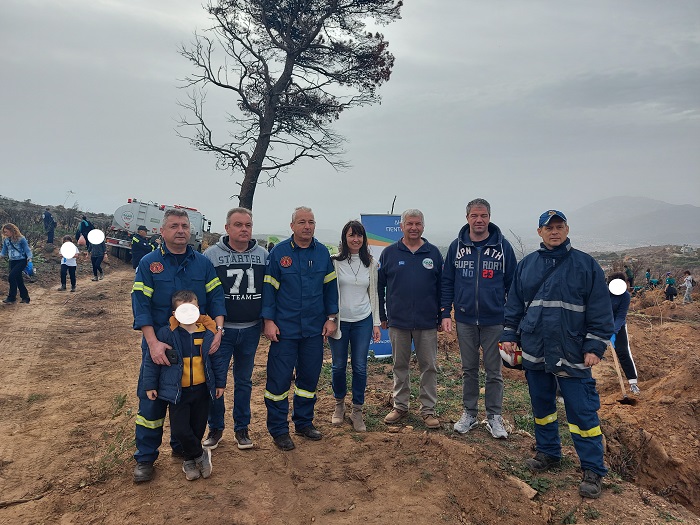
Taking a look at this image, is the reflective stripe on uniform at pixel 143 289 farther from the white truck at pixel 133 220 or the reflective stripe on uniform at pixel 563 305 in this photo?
the white truck at pixel 133 220

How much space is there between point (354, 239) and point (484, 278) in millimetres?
1389

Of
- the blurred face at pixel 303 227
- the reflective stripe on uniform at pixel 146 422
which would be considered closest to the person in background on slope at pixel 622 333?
the blurred face at pixel 303 227

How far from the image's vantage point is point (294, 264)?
4141mm

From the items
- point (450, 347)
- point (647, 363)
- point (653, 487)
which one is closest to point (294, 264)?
point (653, 487)

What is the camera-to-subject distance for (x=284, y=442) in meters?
4.09

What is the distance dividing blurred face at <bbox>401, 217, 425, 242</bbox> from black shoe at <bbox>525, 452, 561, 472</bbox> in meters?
2.38

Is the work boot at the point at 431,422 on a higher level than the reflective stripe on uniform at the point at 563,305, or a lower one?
lower

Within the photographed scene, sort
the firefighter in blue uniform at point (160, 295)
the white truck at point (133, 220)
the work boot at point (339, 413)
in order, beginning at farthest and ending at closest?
the white truck at point (133, 220) < the work boot at point (339, 413) < the firefighter in blue uniform at point (160, 295)

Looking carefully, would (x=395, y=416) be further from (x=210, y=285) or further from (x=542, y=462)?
(x=210, y=285)

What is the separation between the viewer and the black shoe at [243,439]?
13.3ft

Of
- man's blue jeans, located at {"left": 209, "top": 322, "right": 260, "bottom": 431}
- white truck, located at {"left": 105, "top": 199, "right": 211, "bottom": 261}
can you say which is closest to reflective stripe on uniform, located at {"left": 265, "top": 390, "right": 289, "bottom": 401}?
man's blue jeans, located at {"left": 209, "top": 322, "right": 260, "bottom": 431}

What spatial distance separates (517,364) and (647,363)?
7337mm

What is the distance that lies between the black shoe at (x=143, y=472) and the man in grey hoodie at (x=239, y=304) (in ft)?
1.84

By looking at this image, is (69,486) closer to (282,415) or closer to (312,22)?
(282,415)
